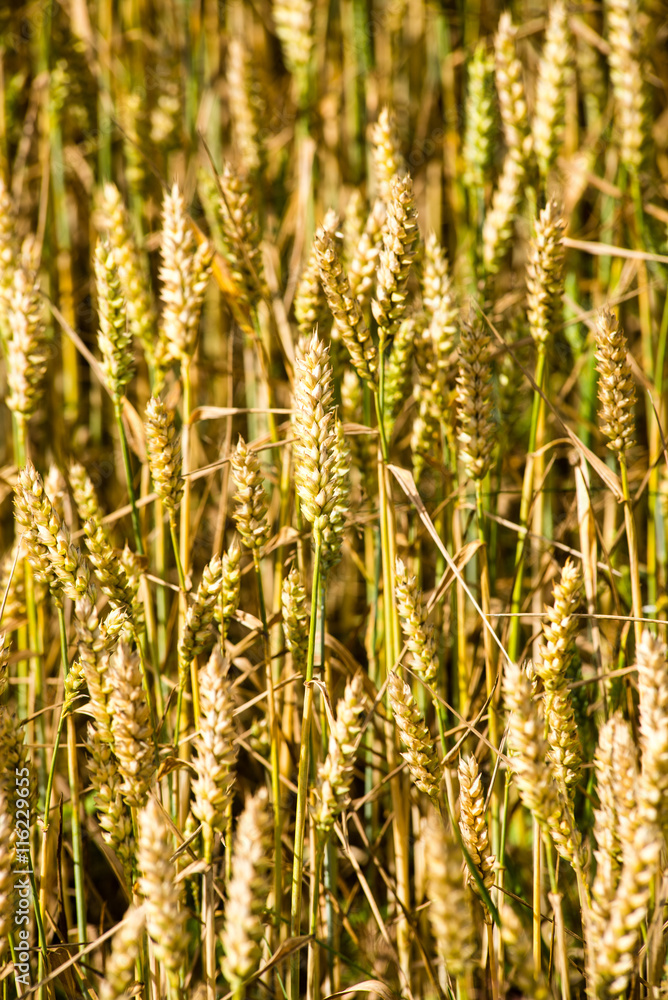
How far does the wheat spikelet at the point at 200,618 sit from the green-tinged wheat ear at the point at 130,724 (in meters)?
0.14

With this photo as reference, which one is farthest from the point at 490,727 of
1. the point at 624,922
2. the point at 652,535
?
the point at 652,535

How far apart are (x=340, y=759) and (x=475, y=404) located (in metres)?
0.47

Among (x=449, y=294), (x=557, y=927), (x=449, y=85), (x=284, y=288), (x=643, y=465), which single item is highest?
(x=449, y=85)

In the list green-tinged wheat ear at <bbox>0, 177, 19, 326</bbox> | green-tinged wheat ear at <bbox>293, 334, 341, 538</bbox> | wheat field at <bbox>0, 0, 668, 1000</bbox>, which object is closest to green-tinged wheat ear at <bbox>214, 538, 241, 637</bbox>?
wheat field at <bbox>0, 0, 668, 1000</bbox>

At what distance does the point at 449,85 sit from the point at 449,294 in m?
0.94

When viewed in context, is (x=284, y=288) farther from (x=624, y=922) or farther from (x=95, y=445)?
(x=624, y=922)

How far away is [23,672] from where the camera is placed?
1.41m

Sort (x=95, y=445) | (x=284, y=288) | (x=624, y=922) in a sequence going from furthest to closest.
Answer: (x=95, y=445), (x=284, y=288), (x=624, y=922)

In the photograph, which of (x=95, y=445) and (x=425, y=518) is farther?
(x=95, y=445)

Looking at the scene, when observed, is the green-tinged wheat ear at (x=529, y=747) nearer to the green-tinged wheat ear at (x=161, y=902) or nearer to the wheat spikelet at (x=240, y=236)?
the green-tinged wheat ear at (x=161, y=902)

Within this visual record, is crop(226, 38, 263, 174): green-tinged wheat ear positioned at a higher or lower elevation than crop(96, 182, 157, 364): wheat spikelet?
higher

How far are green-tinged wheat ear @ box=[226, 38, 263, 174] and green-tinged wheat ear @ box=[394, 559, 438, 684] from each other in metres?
0.97

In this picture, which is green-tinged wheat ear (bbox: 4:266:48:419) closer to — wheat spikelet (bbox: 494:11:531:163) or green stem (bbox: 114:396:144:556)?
green stem (bbox: 114:396:144:556)

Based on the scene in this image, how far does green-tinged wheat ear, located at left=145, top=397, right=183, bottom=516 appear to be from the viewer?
886 mm
